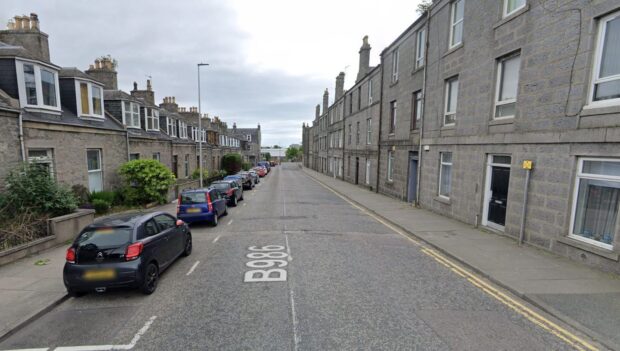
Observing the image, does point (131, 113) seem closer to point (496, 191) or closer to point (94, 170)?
point (94, 170)

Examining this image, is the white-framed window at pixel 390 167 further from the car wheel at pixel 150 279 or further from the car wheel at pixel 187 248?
the car wheel at pixel 150 279

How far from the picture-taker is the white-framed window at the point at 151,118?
773 inches

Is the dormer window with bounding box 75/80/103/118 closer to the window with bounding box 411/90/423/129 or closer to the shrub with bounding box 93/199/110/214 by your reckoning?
the shrub with bounding box 93/199/110/214

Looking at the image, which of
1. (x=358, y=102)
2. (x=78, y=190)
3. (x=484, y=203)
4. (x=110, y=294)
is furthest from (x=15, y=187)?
(x=358, y=102)

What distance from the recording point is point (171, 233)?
685 centimetres

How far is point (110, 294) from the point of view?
5.59 metres

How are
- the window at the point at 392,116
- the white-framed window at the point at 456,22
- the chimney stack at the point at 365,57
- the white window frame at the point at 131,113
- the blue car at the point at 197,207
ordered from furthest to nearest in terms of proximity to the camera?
the chimney stack at the point at 365,57
the window at the point at 392,116
the white window frame at the point at 131,113
the white-framed window at the point at 456,22
the blue car at the point at 197,207

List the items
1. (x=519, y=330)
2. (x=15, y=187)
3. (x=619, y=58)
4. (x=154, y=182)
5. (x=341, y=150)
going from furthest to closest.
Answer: (x=341, y=150), (x=154, y=182), (x=15, y=187), (x=619, y=58), (x=519, y=330)

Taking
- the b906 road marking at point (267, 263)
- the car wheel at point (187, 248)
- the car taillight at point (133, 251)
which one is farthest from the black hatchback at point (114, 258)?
the b906 road marking at point (267, 263)

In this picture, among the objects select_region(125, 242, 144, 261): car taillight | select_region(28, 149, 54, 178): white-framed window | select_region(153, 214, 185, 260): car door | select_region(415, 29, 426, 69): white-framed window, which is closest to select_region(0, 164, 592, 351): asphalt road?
select_region(153, 214, 185, 260): car door

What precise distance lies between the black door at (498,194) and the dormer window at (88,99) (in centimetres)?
1739

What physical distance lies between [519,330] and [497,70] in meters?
8.33

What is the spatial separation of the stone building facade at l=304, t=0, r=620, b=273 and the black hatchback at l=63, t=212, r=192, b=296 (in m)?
9.45

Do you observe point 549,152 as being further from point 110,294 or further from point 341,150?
point 341,150
